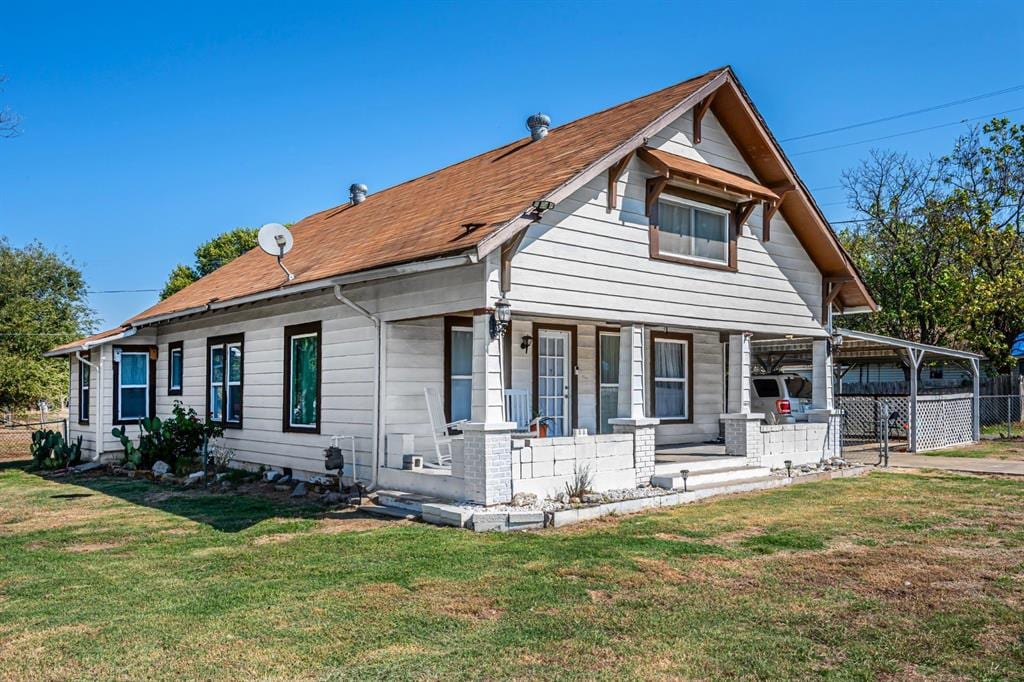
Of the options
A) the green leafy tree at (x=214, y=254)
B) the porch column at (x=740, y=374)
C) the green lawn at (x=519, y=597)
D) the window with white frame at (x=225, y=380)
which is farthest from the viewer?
the green leafy tree at (x=214, y=254)

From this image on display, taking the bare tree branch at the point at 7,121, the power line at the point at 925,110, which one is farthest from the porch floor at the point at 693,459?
the power line at the point at 925,110

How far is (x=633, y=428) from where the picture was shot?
11.3m

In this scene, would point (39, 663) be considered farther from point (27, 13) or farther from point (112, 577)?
point (27, 13)

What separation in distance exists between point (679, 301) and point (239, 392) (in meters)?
7.93

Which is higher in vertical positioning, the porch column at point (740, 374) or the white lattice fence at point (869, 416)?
the porch column at point (740, 374)

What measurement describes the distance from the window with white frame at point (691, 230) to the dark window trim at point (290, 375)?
5323 millimetres

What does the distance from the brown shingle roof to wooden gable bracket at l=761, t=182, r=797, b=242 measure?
8.12 ft

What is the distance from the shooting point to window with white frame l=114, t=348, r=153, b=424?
17.0m

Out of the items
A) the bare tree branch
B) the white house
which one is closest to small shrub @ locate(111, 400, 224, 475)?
the white house

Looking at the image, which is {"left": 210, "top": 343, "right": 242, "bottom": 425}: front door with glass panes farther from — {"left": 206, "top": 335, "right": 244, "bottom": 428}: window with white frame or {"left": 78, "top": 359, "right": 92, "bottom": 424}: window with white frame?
{"left": 78, "top": 359, "right": 92, "bottom": 424}: window with white frame

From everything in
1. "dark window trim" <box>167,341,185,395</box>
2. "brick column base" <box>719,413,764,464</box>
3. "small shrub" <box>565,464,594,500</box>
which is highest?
"dark window trim" <box>167,341,185,395</box>

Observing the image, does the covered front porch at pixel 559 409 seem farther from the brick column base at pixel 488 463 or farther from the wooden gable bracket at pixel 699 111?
the wooden gable bracket at pixel 699 111

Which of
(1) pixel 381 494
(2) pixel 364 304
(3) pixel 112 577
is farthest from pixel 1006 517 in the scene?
(3) pixel 112 577

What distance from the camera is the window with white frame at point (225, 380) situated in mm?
14570
